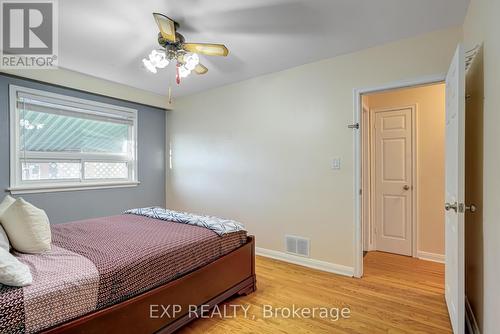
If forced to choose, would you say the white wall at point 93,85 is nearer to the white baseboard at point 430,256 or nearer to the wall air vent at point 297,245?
the wall air vent at point 297,245

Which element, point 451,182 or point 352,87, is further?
point 352,87

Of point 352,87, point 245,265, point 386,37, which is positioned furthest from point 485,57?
point 245,265

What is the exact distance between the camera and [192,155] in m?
4.25

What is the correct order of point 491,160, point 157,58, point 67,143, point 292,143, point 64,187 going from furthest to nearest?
1. point 67,143
2. point 64,187
3. point 292,143
4. point 157,58
5. point 491,160

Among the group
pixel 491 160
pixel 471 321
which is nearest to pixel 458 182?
pixel 491 160

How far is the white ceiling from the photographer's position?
1.96 metres

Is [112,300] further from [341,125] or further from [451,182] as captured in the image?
[341,125]

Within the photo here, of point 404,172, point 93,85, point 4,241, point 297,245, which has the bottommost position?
point 297,245

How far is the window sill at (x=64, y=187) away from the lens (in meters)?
2.96

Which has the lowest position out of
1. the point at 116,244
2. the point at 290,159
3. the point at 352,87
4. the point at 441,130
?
the point at 116,244

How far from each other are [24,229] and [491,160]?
2.76 metres

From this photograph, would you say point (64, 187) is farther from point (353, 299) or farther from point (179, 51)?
point (353, 299)

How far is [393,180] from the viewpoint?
3545 millimetres

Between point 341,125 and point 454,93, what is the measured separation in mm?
1149
